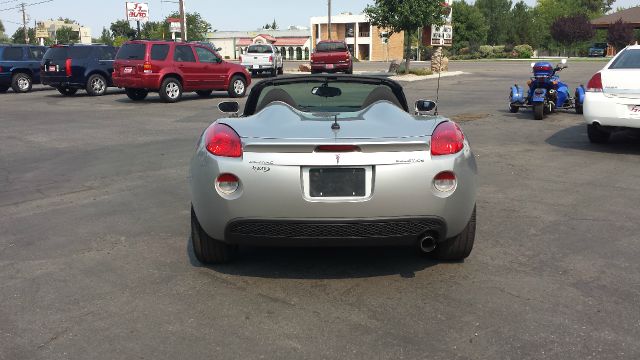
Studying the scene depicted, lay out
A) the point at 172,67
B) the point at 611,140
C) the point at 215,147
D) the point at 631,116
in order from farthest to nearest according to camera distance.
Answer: the point at 172,67 → the point at 611,140 → the point at 631,116 → the point at 215,147

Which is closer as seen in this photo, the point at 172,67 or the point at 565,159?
the point at 565,159

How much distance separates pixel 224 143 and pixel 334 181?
2.53 feet

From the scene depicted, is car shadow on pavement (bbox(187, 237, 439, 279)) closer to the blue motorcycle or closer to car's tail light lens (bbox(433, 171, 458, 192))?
car's tail light lens (bbox(433, 171, 458, 192))

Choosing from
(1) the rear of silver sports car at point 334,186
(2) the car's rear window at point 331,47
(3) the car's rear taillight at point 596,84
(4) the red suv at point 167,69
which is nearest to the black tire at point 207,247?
(1) the rear of silver sports car at point 334,186

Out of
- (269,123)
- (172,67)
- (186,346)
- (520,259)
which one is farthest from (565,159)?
(172,67)

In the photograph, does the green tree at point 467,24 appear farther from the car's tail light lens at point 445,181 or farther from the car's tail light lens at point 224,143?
the car's tail light lens at point 224,143

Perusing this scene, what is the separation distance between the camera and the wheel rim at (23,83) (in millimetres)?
24188

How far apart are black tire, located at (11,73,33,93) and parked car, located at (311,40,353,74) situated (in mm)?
14313

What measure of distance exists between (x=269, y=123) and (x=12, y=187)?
4.76 m

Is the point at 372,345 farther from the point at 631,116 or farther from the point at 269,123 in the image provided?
the point at 631,116

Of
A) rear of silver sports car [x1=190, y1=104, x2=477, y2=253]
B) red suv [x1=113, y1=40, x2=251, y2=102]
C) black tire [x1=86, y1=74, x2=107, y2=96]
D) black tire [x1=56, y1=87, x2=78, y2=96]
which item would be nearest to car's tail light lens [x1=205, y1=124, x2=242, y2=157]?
rear of silver sports car [x1=190, y1=104, x2=477, y2=253]

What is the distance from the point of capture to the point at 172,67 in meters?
18.7

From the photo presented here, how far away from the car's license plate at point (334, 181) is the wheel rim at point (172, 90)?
1605 centimetres

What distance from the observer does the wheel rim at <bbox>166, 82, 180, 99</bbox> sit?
739 inches
